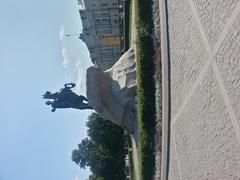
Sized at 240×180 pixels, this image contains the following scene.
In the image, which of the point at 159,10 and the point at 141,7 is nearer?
the point at 159,10

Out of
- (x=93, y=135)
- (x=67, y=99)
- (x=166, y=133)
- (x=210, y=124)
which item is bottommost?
(x=93, y=135)

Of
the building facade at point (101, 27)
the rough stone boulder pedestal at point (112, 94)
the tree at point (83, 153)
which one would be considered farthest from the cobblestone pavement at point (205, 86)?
the building facade at point (101, 27)

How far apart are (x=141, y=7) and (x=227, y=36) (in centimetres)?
1293

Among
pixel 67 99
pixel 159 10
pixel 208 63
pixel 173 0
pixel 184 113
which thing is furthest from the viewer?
pixel 67 99

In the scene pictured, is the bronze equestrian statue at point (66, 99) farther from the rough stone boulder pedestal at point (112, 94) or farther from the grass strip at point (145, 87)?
the grass strip at point (145, 87)

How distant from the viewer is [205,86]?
1358 cm

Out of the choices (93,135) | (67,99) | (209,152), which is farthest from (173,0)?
(93,135)

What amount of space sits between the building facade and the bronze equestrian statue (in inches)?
1590

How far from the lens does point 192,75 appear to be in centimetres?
1505

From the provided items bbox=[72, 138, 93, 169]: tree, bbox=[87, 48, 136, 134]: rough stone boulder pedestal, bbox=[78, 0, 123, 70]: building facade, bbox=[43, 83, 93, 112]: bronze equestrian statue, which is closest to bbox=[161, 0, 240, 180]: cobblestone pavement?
bbox=[87, 48, 136, 134]: rough stone boulder pedestal

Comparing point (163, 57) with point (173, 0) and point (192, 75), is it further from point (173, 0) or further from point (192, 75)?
point (192, 75)

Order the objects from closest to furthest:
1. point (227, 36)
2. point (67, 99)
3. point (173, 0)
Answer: point (227, 36)
point (173, 0)
point (67, 99)

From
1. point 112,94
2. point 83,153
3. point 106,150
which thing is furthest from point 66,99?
point 83,153

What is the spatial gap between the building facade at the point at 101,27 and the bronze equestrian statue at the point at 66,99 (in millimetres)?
40390
